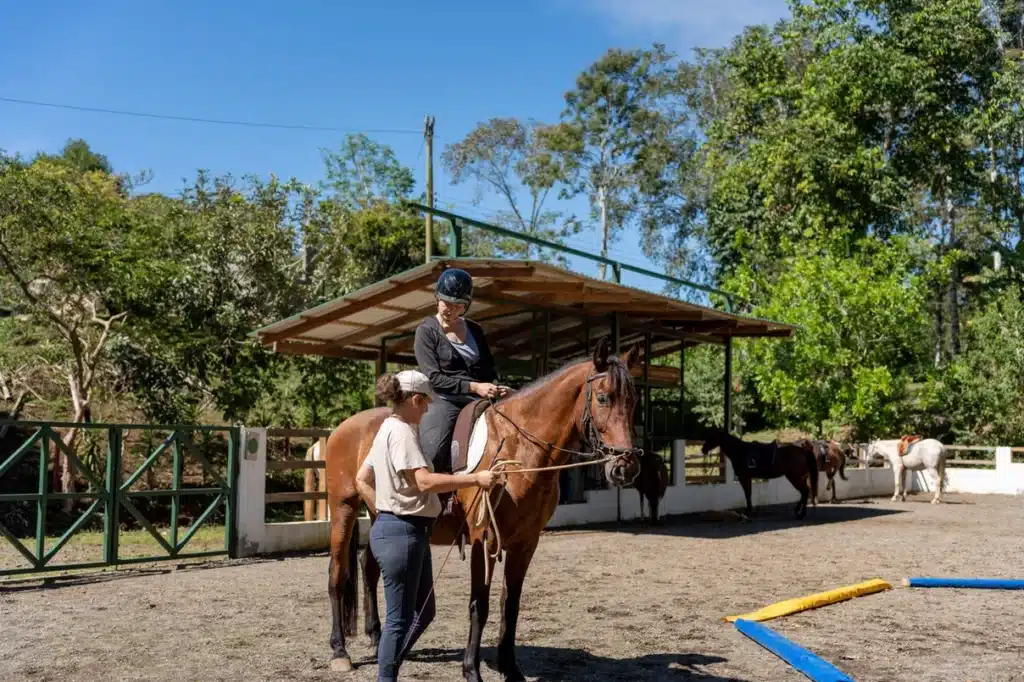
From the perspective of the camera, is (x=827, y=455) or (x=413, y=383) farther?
(x=827, y=455)

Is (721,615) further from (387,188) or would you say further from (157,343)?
(387,188)

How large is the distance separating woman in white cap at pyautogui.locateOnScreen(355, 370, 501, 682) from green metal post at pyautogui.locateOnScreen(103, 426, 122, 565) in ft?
23.0

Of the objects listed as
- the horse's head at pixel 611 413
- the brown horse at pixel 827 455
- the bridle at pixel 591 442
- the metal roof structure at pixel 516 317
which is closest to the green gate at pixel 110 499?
the metal roof structure at pixel 516 317

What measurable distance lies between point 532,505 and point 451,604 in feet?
10.9

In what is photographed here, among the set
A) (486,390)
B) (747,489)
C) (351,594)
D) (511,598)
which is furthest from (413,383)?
(747,489)

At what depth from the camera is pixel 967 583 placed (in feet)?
32.6

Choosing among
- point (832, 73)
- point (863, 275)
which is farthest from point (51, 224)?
point (832, 73)

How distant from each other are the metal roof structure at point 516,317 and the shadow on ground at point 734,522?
10.1 ft

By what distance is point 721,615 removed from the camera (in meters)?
8.51

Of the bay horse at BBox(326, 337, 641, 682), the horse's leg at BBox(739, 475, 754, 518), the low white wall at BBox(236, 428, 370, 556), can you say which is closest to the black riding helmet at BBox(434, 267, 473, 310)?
the bay horse at BBox(326, 337, 641, 682)

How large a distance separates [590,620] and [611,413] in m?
3.04

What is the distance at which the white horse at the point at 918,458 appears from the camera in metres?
24.5

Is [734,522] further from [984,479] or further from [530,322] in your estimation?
[984,479]

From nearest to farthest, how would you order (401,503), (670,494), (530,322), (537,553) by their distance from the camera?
(401,503) < (537,553) < (530,322) < (670,494)
